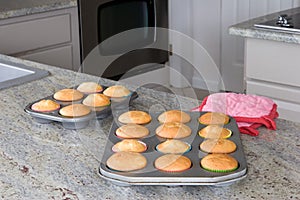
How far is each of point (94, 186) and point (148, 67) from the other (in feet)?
7.57

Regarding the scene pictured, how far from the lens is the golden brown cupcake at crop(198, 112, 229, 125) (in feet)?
3.75

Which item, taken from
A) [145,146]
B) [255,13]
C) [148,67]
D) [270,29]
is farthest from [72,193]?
[255,13]

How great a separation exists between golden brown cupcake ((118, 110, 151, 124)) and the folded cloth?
137 mm

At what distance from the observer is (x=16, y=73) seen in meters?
1.67

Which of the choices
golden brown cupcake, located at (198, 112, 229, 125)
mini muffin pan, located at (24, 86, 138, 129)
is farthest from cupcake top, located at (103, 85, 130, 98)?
golden brown cupcake, located at (198, 112, 229, 125)

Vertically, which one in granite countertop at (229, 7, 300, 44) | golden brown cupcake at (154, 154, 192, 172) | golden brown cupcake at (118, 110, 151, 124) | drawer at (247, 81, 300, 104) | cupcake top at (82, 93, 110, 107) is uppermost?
granite countertop at (229, 7, 300, 44)

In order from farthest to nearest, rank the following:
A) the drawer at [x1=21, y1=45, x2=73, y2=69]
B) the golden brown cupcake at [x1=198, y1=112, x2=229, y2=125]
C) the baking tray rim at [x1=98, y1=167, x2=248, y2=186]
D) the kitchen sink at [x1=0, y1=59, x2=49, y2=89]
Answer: the drawer at [x1=21, y1=45, x2=73, y2=69] < the kitchen sink at [x1=0, y1=59, x2=49, y2=89] < the golden brown cupcake at [x1=198, y1=112, x2=229, y2=125] < the baking tray rim at [x1=98, y1=167, x2=248, y2=186]

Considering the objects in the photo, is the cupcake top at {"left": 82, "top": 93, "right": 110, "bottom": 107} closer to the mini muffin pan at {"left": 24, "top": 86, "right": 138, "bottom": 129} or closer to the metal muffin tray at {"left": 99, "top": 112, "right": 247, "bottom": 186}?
the mini muffin pan at {"left": 24, "top": 86, "right": 138, "bottom": 129}

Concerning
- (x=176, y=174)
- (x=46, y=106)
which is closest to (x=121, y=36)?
(x=46, y=106)

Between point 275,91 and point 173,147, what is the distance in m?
1.18

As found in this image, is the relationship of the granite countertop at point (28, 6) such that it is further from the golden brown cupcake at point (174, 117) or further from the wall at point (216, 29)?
the golden brown cupcake at point (174, 117)

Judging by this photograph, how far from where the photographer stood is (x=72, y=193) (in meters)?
0.95

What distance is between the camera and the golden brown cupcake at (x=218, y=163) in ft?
3.08

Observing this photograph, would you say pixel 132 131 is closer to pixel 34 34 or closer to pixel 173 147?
pixel 173 147
